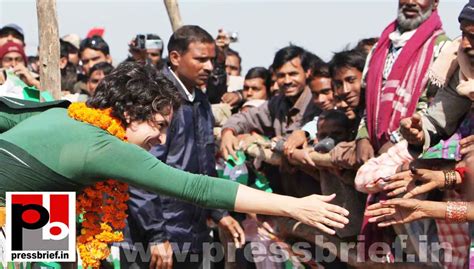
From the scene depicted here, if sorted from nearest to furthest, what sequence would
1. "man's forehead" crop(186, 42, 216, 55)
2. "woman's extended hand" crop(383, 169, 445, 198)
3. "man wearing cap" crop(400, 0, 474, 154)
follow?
"woman's extended hand" crop(383, 169, 445, 198)
"man wearing cap" crop(400, 0, 474, 154)
"man's forehead" crop(186, 42, 216, 55)

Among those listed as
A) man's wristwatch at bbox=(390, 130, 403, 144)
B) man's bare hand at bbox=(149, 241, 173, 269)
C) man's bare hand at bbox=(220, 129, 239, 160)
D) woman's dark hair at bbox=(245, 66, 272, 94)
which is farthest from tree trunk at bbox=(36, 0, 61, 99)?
man's wristwatch at bbox=(390, 130, 403, 144)

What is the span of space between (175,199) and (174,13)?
113 inches

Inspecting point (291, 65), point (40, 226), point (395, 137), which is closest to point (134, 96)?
point (40, 226)

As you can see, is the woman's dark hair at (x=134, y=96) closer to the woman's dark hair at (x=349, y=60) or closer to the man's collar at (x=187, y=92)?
the man's collar at (x=187, y=92)

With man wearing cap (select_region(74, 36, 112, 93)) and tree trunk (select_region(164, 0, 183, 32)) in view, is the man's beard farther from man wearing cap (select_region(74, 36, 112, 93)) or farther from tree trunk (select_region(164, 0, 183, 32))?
man wearing cap (select_region(74, 36, 112, 93))

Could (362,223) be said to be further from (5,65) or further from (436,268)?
(5,65)

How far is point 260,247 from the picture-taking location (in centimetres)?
903

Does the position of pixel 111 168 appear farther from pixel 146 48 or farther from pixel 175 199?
pixel 146 48

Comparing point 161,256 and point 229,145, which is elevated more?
point 229,145

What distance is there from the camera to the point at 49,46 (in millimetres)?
8805

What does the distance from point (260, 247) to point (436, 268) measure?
2194 millimetres

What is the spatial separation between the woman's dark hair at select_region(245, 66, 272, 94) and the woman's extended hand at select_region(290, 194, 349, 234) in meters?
4.72

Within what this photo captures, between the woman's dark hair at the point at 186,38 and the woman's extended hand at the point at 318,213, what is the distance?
313 centimetres

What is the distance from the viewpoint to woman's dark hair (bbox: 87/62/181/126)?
19.0ft
